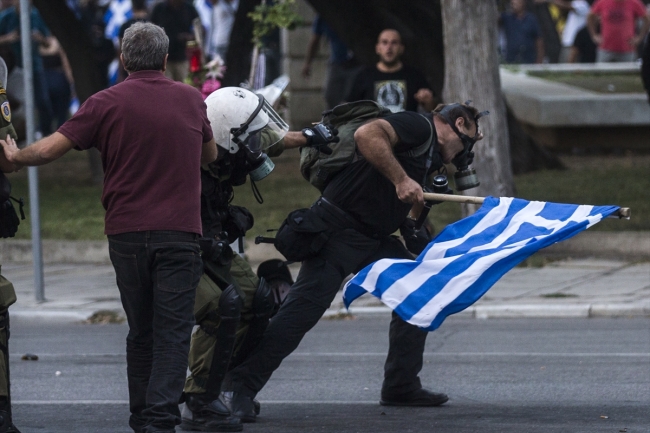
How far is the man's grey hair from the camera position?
508cm

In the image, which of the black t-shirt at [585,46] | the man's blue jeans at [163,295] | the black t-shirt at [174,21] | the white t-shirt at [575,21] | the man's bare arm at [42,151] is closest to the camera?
the man's bare arm at [42,151]

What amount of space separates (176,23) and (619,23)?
6826 mm

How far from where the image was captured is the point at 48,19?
16000 mm

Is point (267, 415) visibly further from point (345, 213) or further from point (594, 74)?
point (594, 74)

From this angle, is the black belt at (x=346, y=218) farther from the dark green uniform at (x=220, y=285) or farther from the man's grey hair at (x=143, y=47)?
the man's grey hair at (x=143, y=47)

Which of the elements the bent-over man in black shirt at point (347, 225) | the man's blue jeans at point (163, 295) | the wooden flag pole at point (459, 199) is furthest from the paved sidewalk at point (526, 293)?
the man's blue jeans at point (163, 295)

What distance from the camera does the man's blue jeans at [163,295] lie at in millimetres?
5109

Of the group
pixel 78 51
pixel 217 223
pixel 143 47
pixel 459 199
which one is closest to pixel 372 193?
pixel 459 199

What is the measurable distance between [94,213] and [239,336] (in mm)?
8108

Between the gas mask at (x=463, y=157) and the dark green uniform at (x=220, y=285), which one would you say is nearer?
the dark green uniform at (x=220, y=285)

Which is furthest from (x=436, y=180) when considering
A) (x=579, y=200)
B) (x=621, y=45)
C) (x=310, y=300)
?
(x=621, y=45)

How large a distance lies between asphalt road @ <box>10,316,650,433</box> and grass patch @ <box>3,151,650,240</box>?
3183 mm

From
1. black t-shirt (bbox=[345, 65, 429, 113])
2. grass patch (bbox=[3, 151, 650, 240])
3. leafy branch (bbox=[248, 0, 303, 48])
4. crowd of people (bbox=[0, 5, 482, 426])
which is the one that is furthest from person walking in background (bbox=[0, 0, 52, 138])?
crowd of people (bbox=[0, 5, 482, 426])

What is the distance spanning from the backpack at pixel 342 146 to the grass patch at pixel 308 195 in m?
5.68
